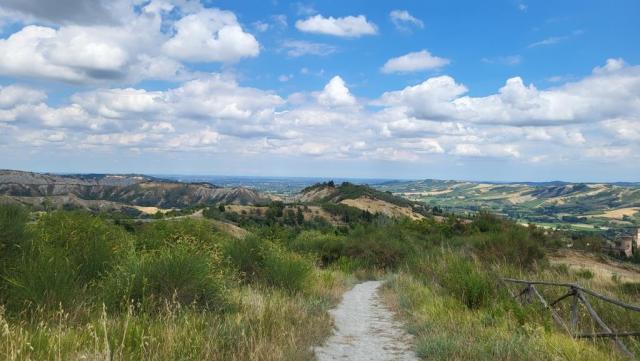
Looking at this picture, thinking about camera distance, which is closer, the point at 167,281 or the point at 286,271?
the point at 167,281

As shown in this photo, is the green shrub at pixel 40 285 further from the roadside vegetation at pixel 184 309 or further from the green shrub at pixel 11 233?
the green shrub at pixel 11 233

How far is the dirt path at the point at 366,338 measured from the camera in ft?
27.6

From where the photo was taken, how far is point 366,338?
33.0ft

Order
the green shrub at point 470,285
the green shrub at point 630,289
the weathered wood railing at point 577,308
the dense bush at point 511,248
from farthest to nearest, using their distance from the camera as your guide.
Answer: the dense bush at point 511,248 → the green shrub at point 630,289 → the green shrub at point 470,285 → the weathered wood railing at point 577,308

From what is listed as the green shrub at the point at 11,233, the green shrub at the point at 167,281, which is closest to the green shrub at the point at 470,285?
the green shrub at the point at 167,281

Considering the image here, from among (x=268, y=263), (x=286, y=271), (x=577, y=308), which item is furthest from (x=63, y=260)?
(x=577, y=308)

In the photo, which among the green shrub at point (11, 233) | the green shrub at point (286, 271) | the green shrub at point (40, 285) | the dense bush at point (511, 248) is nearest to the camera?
the green shrub at point (40, 285)

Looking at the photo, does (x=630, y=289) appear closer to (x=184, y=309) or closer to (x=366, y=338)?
(x=366, y=338)

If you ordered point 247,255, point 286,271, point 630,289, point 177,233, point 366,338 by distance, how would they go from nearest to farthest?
point 366,338 < point 286,271 < point 177,233 < point 247,255 < point 630,289

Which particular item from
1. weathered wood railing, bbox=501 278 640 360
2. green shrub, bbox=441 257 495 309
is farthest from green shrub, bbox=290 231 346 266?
weathered wood railing, bbox=501 278 640 360

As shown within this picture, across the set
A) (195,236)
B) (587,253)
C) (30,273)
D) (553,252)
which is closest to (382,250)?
(553,252)

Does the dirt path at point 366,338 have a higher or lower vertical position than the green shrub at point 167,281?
lower

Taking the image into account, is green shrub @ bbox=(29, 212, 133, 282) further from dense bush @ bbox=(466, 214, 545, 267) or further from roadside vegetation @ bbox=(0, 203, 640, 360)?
dense bush @ bbox=(466, 214, 545, 267)

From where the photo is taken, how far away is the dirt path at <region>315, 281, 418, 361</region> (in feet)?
27.6
